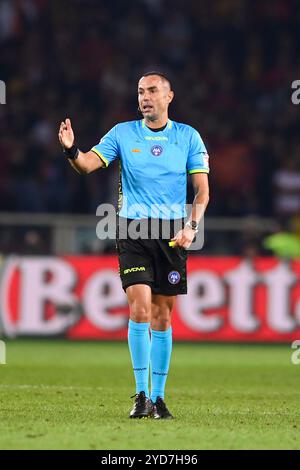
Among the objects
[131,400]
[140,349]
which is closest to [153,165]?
[140,349]

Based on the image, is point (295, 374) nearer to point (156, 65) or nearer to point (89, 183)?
point (89, 183)

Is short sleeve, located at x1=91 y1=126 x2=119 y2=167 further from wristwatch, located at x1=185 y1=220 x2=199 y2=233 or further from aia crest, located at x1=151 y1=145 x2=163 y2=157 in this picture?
wristwatch, located at x1=185 y1=220 x2=199 y2=233

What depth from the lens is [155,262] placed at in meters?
8.33

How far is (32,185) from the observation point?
17781 millimetres

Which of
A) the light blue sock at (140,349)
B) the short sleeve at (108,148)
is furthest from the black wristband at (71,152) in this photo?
the light blue sock at (140,349)

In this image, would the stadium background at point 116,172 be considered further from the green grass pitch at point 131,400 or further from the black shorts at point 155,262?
the black shorts at point 155,262

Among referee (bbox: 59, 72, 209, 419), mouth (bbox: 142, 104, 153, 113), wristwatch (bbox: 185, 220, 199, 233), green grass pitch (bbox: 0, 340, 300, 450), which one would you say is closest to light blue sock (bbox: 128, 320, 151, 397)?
referee (bbox: 59, 72, 209, 419)

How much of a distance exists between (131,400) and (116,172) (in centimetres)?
918

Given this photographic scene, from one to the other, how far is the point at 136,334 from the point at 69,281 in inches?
337

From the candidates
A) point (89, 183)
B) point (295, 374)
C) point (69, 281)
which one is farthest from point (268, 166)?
point (295, 374)

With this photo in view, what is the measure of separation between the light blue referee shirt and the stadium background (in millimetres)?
3843

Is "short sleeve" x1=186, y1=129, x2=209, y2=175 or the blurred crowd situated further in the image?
the blurred crowd

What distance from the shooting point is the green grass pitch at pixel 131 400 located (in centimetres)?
687

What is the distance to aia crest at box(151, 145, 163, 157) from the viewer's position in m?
8.36
